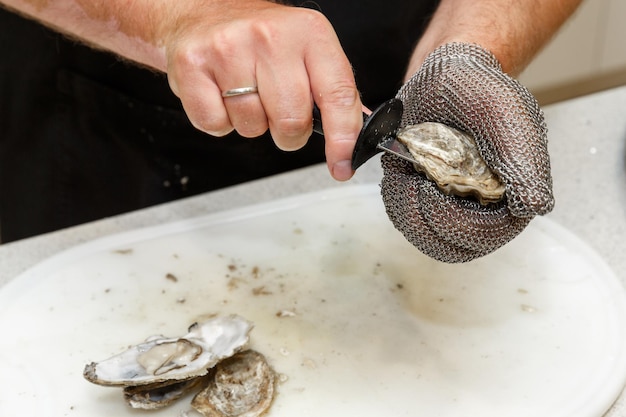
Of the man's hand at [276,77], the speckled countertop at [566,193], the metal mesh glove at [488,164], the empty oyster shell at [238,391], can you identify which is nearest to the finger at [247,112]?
the man's hand at [276,77]

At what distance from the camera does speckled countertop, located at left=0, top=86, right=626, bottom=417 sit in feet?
3.17

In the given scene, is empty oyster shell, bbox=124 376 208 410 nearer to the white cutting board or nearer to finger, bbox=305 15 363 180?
the white cutting board

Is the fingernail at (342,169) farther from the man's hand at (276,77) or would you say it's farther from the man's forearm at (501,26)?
the man's forearm at (501,26)

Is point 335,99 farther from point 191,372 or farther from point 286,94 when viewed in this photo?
point 191,372

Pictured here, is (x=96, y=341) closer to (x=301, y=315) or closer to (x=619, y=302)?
(x=301, y=315)

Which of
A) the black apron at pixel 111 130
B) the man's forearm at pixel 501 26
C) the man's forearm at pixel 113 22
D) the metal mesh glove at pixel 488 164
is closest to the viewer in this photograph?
the metal mesh glove at pixel 488 164

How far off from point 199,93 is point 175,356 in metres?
0.26

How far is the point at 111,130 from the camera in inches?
44.9

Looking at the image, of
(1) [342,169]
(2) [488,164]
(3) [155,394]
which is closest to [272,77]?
(1) [342,169]

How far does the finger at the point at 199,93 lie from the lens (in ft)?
2.30

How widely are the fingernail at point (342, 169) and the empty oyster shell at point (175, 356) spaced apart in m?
0.19

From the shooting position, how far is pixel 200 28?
2.39 ft

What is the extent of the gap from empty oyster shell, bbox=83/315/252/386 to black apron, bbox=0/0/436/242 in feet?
1.39

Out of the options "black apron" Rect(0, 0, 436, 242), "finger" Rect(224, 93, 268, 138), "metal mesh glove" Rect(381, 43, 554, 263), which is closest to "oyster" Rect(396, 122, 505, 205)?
"metal mesh glove" Rect(381, 43, 554, 263)
